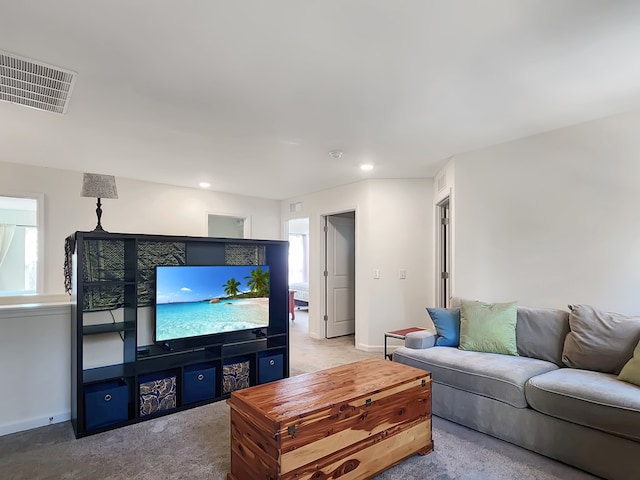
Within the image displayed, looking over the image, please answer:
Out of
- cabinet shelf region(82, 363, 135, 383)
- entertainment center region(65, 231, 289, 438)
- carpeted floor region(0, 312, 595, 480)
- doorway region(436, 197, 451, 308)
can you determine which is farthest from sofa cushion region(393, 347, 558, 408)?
cabinet shelf region(82, 363, 135, 383)

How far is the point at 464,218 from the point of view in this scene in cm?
374

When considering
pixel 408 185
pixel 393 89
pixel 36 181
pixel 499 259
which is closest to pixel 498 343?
pixel 499 259

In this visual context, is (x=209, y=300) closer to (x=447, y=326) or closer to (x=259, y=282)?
(x=259, y=282)

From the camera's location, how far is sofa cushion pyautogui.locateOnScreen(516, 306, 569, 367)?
9.18 feet

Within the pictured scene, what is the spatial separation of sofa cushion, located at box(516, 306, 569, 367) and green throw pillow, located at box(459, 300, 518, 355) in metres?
0.07

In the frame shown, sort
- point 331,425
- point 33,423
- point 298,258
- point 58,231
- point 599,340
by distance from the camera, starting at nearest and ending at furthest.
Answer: point 331,425 < point 599,340 < point 33,423 < point 58,231 < point 298,258

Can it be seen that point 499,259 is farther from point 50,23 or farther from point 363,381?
point 50,23

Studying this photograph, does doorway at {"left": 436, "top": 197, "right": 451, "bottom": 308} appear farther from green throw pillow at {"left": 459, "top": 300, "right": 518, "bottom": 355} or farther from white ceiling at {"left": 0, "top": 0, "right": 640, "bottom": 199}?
green throw pillow at {"left": 459, "top": 300, "right": 518, "bottom": 355}

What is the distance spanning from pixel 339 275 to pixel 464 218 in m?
2.66

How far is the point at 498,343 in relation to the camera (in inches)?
115

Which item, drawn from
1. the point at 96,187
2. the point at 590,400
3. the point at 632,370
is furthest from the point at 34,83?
the point at 632,370

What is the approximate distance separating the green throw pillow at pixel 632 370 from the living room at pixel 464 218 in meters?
0.64

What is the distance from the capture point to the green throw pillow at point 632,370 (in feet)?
7.12

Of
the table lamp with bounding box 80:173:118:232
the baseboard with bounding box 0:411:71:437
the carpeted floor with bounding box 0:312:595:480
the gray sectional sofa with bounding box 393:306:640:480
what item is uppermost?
the table lamp with bounding box 80:173:118:232
